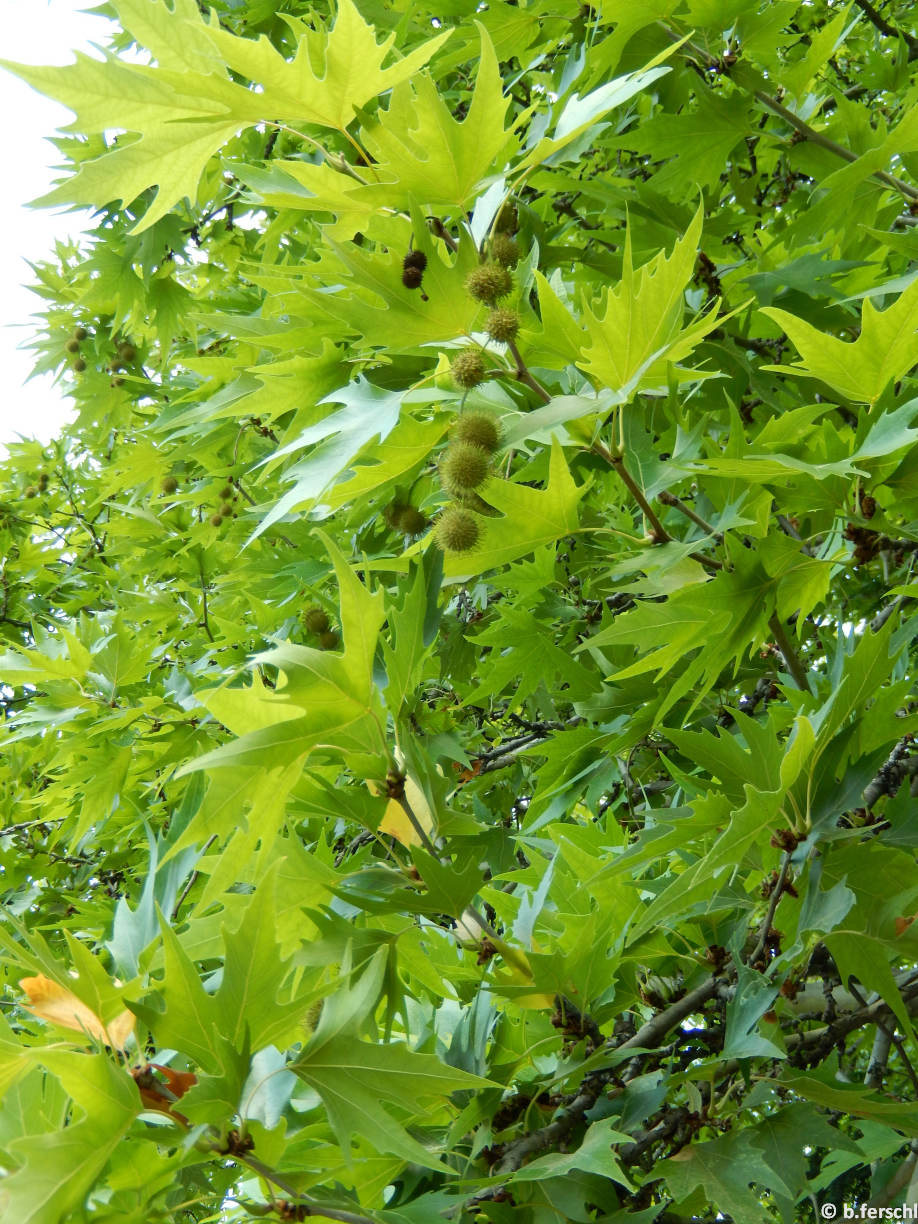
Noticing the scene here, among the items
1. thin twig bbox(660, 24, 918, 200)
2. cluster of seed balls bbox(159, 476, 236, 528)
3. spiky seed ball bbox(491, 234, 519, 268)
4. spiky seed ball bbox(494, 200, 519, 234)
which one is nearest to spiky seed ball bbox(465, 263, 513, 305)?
spiky seed ball bbox(491, 234, 519, 268)

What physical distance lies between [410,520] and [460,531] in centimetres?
65

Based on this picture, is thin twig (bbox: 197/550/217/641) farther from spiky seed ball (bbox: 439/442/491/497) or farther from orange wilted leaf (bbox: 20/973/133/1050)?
orange wilted leaf (bbox: 20/973/133/1050)

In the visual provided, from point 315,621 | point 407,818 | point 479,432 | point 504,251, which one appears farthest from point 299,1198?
point 315,621

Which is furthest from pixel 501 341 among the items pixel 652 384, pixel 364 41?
pixel 364 41

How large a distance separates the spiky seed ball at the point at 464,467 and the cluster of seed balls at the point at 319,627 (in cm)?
105

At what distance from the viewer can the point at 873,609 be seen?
3068mm

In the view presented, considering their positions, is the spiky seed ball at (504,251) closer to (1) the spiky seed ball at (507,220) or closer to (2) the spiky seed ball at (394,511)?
(1) the spiky seed ball at (507,220)

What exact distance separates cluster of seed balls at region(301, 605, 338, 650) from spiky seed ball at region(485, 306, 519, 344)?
118 centimetres

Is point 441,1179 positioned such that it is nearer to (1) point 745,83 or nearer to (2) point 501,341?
(2) point 501,341

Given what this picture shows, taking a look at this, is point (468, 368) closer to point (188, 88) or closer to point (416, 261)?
point (416, 261)

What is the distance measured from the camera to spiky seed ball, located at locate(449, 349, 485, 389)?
1.47 meters

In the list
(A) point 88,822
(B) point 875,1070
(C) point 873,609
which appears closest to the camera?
(B) point 875,1070

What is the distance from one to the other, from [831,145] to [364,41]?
1.08 meters

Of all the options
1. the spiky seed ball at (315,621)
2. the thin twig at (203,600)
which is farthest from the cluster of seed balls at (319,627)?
the thin twig at (203,600)
